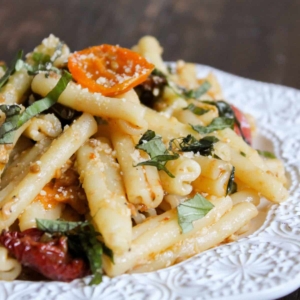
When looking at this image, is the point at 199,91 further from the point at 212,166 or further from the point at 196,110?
the point at 212,166

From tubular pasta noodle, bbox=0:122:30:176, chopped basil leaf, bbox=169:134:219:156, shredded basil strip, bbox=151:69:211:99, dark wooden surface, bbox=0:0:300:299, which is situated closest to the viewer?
tubular pasta noodle, bbox=0:122:30:176

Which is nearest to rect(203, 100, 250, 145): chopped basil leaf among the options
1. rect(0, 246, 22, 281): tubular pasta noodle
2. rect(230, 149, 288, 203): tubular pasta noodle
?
rect(230, 149, 288, 203): tubular pasta noodle

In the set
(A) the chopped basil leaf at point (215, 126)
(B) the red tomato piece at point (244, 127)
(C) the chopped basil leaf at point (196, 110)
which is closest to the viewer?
(A) the chopped basil leaf at point (215, 126)

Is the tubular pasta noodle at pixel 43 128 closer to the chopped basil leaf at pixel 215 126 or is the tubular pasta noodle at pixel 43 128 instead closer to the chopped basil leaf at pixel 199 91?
the chopped basil leaf at pixel 215 126

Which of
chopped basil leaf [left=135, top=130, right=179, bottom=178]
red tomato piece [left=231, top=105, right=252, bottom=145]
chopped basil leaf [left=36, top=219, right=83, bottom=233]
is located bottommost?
red tomato piece [left=231, top=105, right=252, bottom=145]

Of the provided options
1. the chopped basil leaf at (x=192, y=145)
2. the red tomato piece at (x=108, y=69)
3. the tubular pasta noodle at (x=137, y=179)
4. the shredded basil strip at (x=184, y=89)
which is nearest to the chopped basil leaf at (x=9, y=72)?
the red tomato piece at (x=108, y=69)

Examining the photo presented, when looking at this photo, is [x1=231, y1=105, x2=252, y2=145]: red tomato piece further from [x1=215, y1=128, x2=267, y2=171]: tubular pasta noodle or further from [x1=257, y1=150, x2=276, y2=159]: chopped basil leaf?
[x1=215, y1=128, x2=267, y2=171]: tubular pasta noodle

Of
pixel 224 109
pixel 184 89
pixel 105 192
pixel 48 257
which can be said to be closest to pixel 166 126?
pixel 105 192
